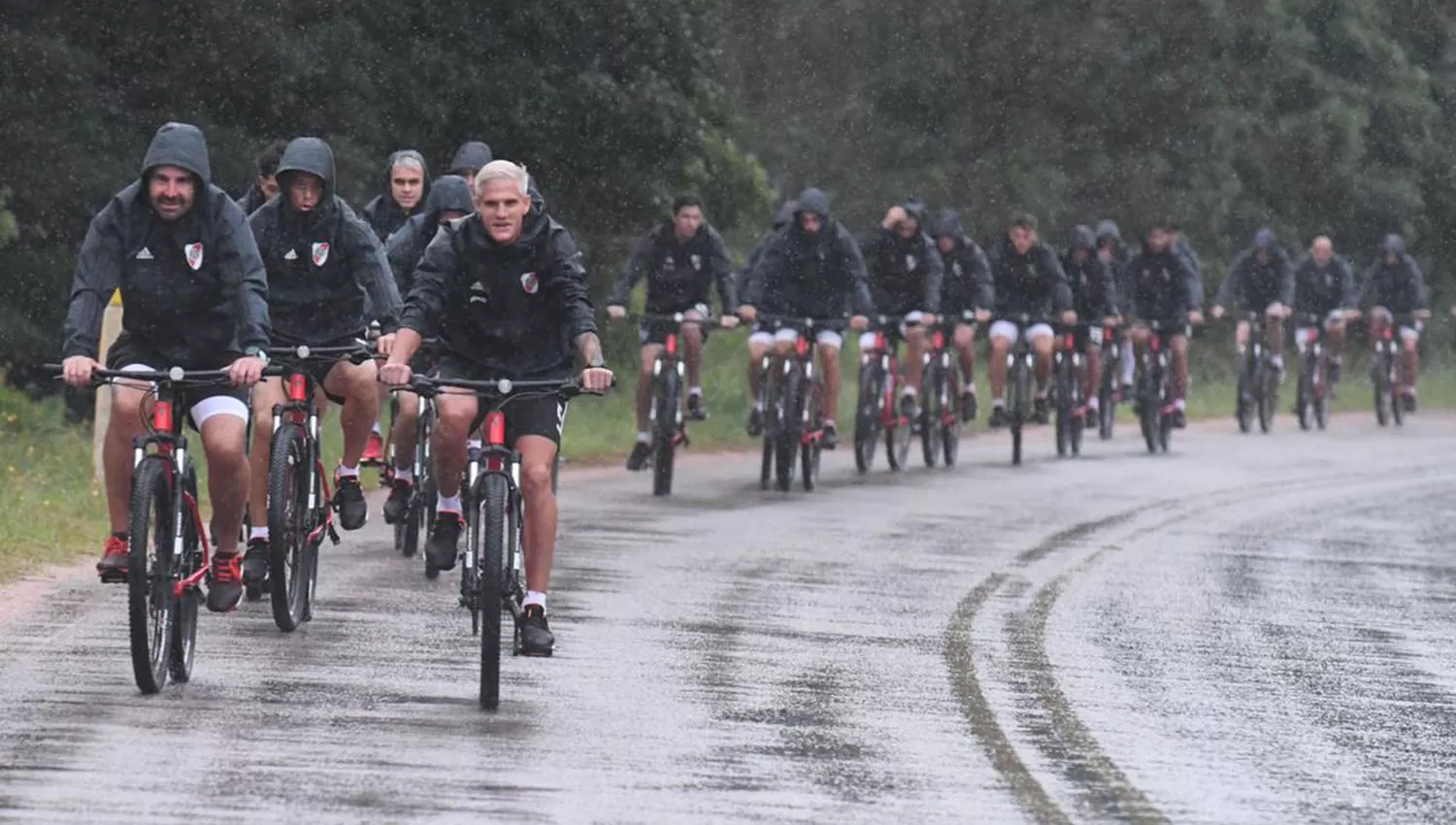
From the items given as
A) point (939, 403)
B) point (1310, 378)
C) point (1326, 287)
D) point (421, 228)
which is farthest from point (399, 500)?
point (1326, 287)

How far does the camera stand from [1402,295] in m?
36.0

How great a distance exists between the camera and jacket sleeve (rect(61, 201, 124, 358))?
34.8 ft

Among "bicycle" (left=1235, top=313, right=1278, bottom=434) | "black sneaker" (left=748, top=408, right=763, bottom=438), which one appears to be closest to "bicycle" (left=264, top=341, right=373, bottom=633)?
"black sneaker" (left=748, top=408, right=763, bottom=438)

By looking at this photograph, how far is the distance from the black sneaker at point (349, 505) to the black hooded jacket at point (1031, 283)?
13736 mm

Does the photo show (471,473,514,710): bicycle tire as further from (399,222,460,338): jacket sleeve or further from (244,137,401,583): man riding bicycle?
(244,137,401,583): man riding bicycle

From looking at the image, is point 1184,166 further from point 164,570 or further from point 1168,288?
point 164,570

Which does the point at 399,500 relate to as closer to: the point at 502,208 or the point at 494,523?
the point at 502,208

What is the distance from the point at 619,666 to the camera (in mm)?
11781

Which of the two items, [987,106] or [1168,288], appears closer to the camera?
[1168,288]

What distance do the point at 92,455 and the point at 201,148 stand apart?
9.26 meters

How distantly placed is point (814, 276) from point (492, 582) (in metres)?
12.3

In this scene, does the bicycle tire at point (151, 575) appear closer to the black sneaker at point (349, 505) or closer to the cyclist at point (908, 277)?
the black sneaker at point (349, 505)

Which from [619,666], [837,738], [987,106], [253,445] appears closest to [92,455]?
[253,445]

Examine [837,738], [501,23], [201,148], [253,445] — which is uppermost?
[501,23]
